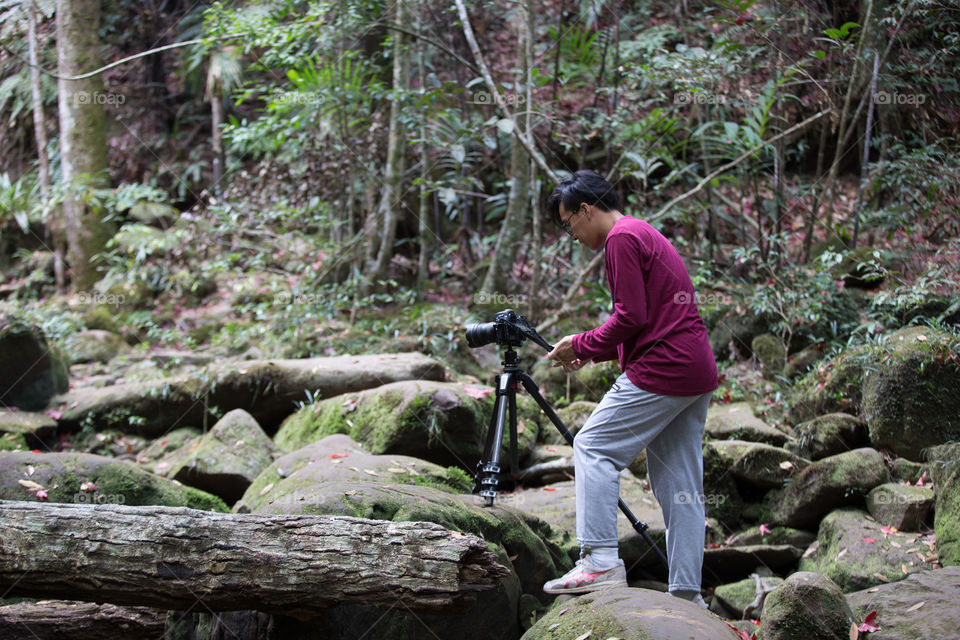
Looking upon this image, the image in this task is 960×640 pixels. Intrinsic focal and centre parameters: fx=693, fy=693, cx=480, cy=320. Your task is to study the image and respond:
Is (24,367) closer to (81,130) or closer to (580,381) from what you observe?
(580,381)

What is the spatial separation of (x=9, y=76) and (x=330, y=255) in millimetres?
8157

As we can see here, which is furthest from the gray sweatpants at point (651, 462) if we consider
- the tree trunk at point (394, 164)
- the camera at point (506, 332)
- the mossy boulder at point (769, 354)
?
the tree trunk at point (394, 164)

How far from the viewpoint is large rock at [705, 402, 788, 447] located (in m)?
4.99

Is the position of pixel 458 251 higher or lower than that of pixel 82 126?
lower

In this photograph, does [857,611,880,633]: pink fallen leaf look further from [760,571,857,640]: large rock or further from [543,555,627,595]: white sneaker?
[543,555,627,595]: white sneaker

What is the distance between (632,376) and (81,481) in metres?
3.11

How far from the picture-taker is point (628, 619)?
7.89ft

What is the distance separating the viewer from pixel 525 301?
7156mm

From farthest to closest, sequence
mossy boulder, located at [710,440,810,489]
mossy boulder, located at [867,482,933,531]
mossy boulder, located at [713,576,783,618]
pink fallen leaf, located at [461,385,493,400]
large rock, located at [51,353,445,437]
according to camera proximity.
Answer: large rock, located at [51,353,445,437] < pink fallen leaf, located at [461,385,493,400] < mossy boulder, located at [710,440,810,489] < mossy boulder, located at [867,482,933,531] < mossy boulder, located at [713,576,783,618]

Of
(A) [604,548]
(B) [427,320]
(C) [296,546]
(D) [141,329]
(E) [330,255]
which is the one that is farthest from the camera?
(D) [141,329]

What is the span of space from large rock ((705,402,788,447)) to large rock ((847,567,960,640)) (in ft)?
6.09

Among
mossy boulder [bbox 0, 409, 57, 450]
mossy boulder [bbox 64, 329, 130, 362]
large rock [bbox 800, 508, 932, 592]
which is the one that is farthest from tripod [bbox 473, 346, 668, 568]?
mossy boulder [bbox 64, 329, 130, 362]

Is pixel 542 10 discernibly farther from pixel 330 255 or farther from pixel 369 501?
pixel 369 501

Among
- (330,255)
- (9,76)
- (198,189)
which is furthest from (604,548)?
(9,76)
